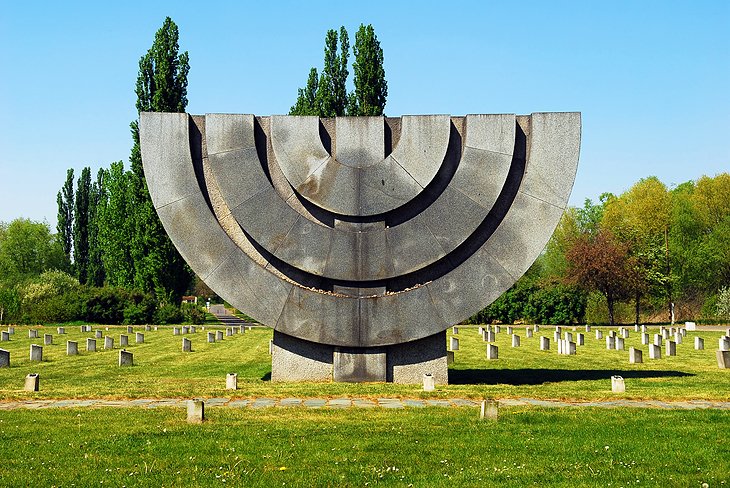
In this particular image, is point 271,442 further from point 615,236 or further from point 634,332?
point 615,236

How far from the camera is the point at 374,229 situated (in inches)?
611

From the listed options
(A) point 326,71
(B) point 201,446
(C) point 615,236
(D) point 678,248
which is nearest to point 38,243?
(A) point 326,71

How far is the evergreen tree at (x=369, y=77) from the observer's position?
4381 cm

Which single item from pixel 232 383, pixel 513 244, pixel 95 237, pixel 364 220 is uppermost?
pixel 95 237

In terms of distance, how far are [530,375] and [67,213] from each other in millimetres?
54283

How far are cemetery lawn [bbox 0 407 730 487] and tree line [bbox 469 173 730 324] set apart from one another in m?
39.6

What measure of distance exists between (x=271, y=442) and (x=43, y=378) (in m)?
10.8

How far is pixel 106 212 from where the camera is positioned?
54500 millimetres

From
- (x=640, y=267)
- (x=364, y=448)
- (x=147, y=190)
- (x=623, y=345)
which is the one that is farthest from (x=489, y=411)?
(x=640, y=267)

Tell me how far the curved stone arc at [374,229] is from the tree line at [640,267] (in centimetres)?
3528

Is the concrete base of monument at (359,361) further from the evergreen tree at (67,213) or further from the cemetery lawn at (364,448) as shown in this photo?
the evergreen tree at (67,213)

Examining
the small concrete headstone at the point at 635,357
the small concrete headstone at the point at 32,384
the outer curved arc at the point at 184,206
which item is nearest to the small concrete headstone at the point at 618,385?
the outer curved arc at the point at 184,206

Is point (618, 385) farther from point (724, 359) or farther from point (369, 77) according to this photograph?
point (369, 77)

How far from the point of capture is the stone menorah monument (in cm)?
1529
